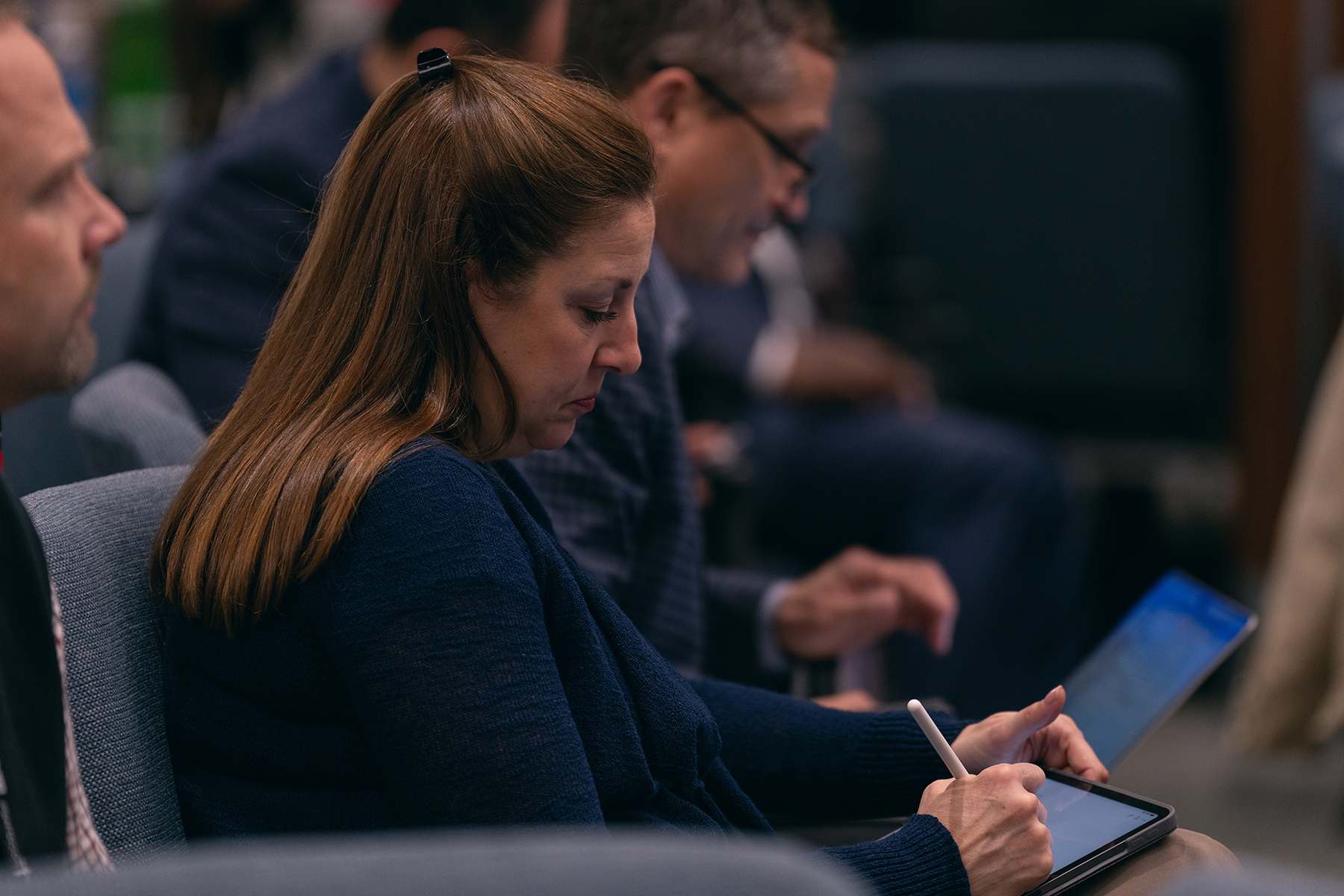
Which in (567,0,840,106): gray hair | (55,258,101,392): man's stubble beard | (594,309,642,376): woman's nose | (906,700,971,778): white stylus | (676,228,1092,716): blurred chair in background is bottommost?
(676,228,1092,716): blurred chair in background

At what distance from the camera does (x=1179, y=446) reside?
3053 millimetres

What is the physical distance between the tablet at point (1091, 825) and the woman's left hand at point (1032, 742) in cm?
3

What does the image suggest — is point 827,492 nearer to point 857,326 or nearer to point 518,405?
point 857,326

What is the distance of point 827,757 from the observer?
114 centimetres

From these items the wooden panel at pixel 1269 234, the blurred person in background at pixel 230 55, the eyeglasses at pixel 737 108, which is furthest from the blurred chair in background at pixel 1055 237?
the eyeglasses at pixel 737 108

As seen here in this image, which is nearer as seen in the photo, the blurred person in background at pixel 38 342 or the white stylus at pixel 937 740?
the blurred person in background at pixel 38 342

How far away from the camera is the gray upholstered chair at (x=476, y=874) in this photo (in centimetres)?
51

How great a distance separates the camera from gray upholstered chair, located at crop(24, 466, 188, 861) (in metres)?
0.90

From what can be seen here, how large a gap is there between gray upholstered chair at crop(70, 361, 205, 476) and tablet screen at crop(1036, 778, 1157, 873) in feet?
2.33

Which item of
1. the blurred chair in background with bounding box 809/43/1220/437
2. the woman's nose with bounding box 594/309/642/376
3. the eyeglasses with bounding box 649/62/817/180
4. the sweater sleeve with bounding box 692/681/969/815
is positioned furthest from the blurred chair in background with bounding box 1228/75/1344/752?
the woman's nose with bounding box 594/309/642/376

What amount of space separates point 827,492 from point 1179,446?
1024 mm

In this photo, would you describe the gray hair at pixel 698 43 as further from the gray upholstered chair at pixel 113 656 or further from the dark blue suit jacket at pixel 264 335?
the gray upholstered chair at pixel 113 656

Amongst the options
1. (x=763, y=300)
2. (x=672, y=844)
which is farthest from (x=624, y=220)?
(x=763, y=300)

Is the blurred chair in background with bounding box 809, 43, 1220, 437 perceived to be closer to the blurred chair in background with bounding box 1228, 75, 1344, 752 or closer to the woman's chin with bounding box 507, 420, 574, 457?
the blurred chair in background with bounding box 1228, 75, 1344, 752
